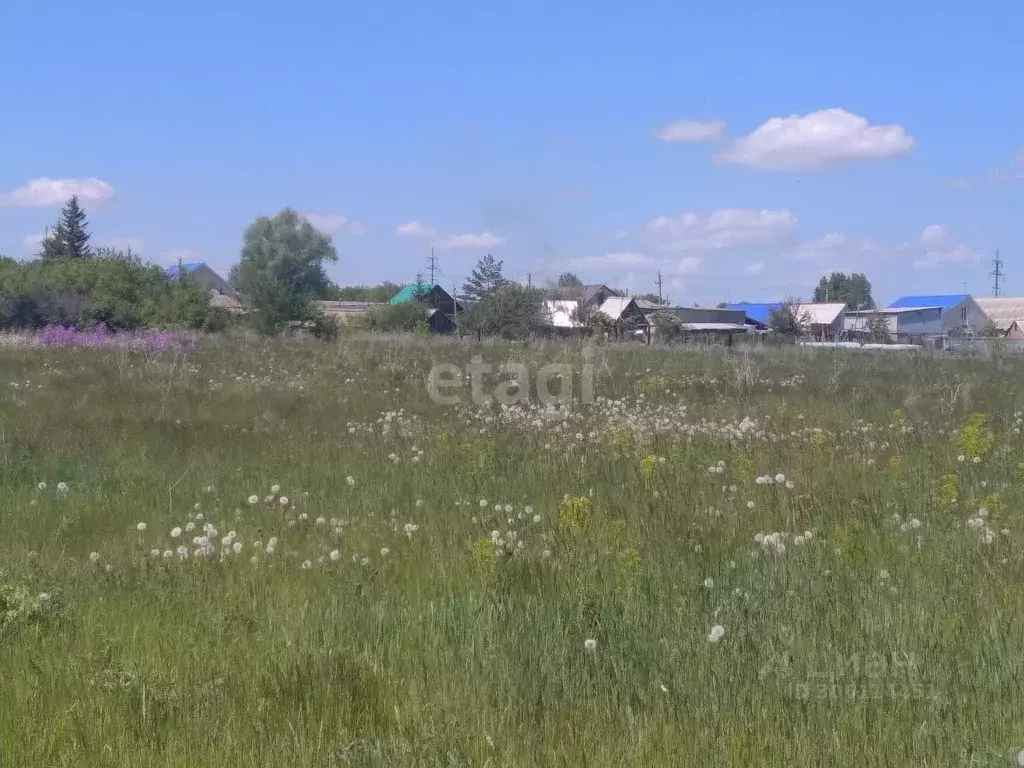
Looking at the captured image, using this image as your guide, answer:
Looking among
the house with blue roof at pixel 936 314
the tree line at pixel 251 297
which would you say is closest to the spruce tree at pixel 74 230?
the tree line at pixel 251 297

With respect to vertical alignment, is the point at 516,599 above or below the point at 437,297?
below

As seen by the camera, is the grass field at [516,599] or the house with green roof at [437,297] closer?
the grass field at [516,599]

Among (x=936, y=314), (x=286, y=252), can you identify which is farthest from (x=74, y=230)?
(x=936, y=314)

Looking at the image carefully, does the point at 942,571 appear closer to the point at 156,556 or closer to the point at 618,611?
the point at 618,611

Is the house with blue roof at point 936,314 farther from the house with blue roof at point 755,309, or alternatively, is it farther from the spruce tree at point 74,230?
the spruce tree at point 74,230

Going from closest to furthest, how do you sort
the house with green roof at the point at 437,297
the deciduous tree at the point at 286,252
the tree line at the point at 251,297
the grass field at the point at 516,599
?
the grass field at the point at 516,599, the tree line at the point at 251,297, the deciduous tree at the point at 286,252, the house with green roof at the point at 437,297

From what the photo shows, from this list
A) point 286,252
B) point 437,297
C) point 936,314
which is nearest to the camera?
point 286,252

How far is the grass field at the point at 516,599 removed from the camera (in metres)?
2.89

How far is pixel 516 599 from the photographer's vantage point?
416 centimetres

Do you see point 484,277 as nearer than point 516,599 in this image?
No

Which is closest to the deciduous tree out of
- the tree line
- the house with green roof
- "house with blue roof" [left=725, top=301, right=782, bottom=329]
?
the tree line

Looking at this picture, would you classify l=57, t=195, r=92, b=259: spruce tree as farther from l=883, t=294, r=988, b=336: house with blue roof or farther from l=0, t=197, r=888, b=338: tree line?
l=883, t=294, r=988, b=336: house with blue roof

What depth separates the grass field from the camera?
289cm

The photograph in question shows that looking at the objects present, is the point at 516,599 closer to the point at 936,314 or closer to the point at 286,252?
the point at 286,252
